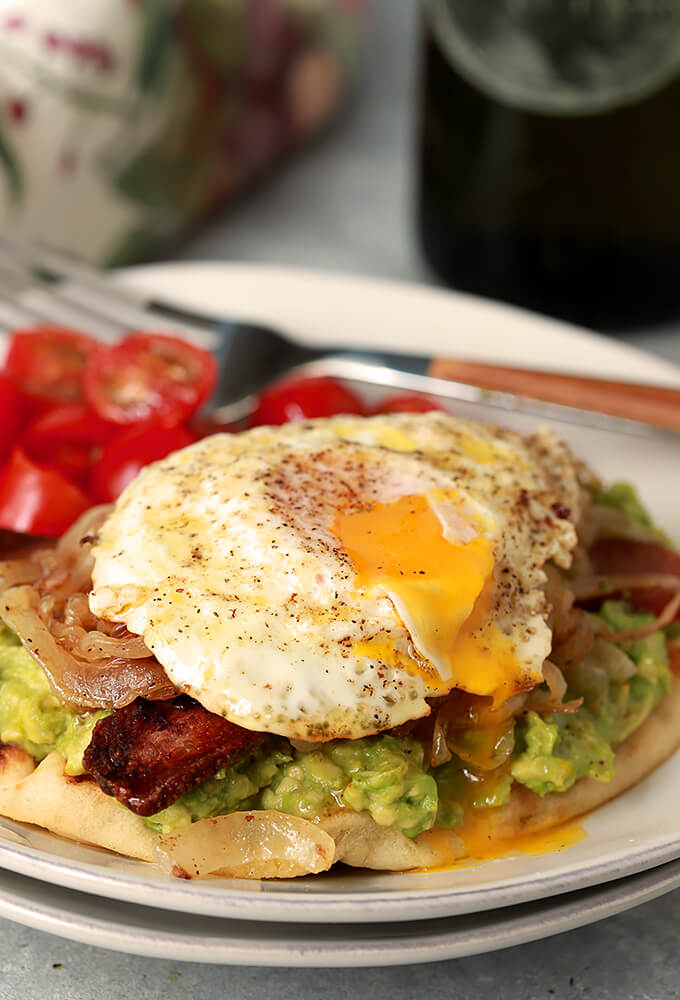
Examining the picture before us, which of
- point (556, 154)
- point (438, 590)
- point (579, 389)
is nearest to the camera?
point (438, 590)

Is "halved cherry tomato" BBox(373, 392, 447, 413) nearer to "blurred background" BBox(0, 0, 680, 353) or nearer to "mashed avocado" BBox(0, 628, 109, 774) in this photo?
"blurred background" BBox(0, 0, 680, 353)

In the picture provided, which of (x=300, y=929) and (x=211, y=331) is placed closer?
(x=300, y=929)

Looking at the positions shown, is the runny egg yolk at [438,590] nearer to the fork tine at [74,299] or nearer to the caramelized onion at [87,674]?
the caramelized onion at [87,674]

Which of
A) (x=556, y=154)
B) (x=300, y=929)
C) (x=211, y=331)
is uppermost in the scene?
(x=556, y=154)

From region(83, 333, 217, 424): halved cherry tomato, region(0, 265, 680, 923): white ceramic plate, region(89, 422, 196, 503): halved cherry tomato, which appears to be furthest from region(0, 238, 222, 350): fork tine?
region(89, 422, 196, 503): halved cherry tomato

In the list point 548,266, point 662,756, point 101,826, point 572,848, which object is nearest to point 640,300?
point 548,266

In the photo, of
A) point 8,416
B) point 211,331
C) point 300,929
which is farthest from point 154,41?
point 300,929

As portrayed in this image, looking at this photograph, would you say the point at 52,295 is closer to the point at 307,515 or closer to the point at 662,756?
the point at 307,515

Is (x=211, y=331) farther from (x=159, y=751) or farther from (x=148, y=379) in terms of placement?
(x=159, y=751)
